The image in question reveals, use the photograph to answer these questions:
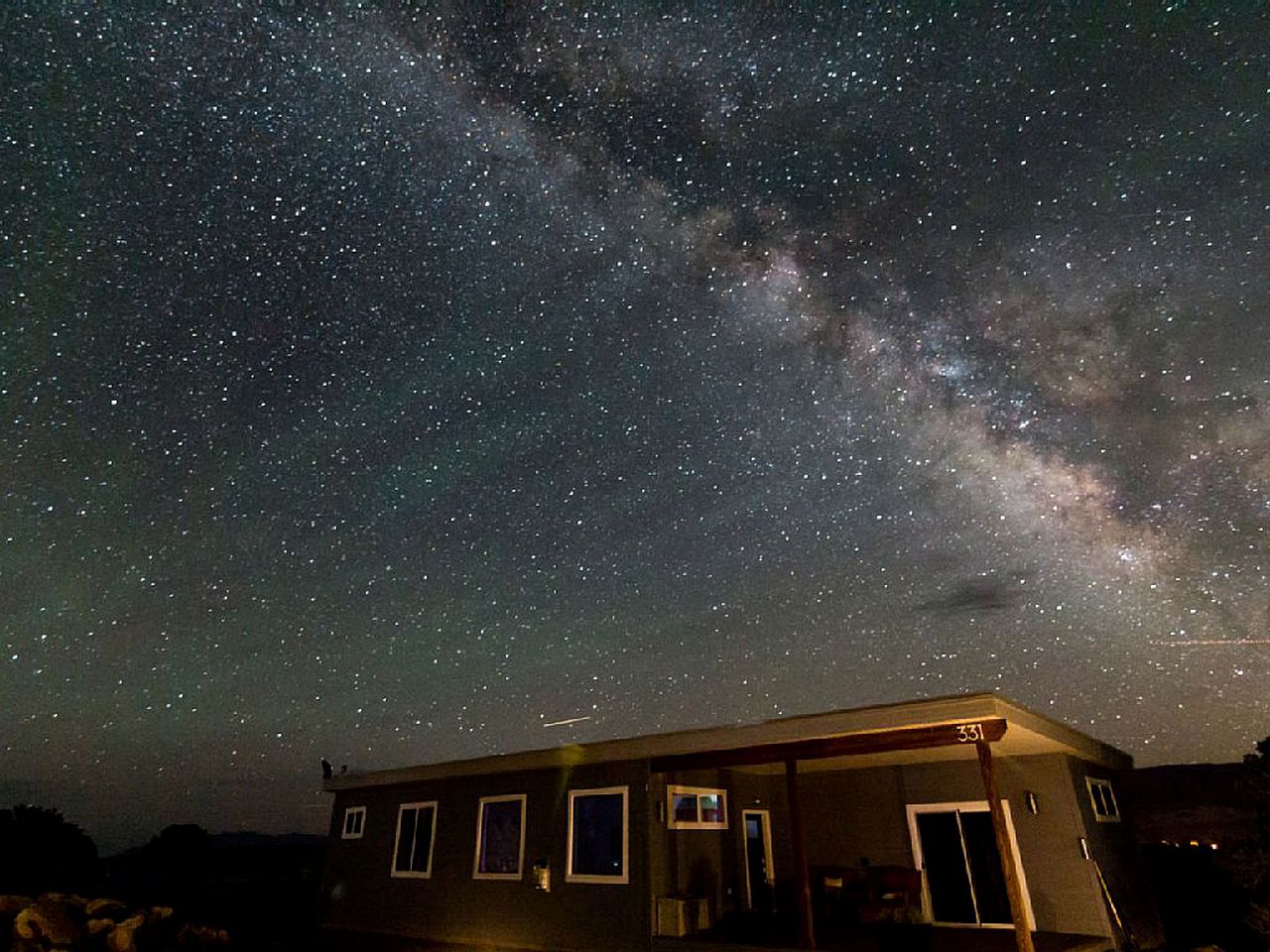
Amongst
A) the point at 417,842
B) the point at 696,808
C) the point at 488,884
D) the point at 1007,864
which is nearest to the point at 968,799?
the point at 696,808

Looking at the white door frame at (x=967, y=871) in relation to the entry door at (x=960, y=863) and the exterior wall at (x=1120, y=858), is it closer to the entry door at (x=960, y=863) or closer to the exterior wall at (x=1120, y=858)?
the entry door at (x=960, y=863)

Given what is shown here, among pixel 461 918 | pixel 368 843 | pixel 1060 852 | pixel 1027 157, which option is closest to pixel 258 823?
pixel 368 843

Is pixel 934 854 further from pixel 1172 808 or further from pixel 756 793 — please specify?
pixel 1172 808

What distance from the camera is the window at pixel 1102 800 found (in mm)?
11031

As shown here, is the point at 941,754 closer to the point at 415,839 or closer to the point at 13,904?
the point at 415,839

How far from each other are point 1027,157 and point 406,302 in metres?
9.34

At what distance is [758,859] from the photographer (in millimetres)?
12758

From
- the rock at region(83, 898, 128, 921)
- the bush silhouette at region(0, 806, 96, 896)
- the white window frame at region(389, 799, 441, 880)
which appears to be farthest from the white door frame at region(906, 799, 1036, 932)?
the bush silhouette at region(0, 806, 96, 896)

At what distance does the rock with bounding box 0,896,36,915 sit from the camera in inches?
558

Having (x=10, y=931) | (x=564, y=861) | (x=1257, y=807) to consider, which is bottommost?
(x=10, y=931)

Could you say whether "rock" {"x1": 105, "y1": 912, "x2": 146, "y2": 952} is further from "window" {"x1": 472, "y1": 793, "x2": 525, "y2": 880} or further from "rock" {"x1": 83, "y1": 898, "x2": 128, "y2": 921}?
"window" {"x1": 472, "y1": 793, "x2": 525, "y2": 880}

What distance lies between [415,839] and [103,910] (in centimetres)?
640

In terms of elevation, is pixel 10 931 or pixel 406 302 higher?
pixel 406 302

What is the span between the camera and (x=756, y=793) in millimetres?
13164
